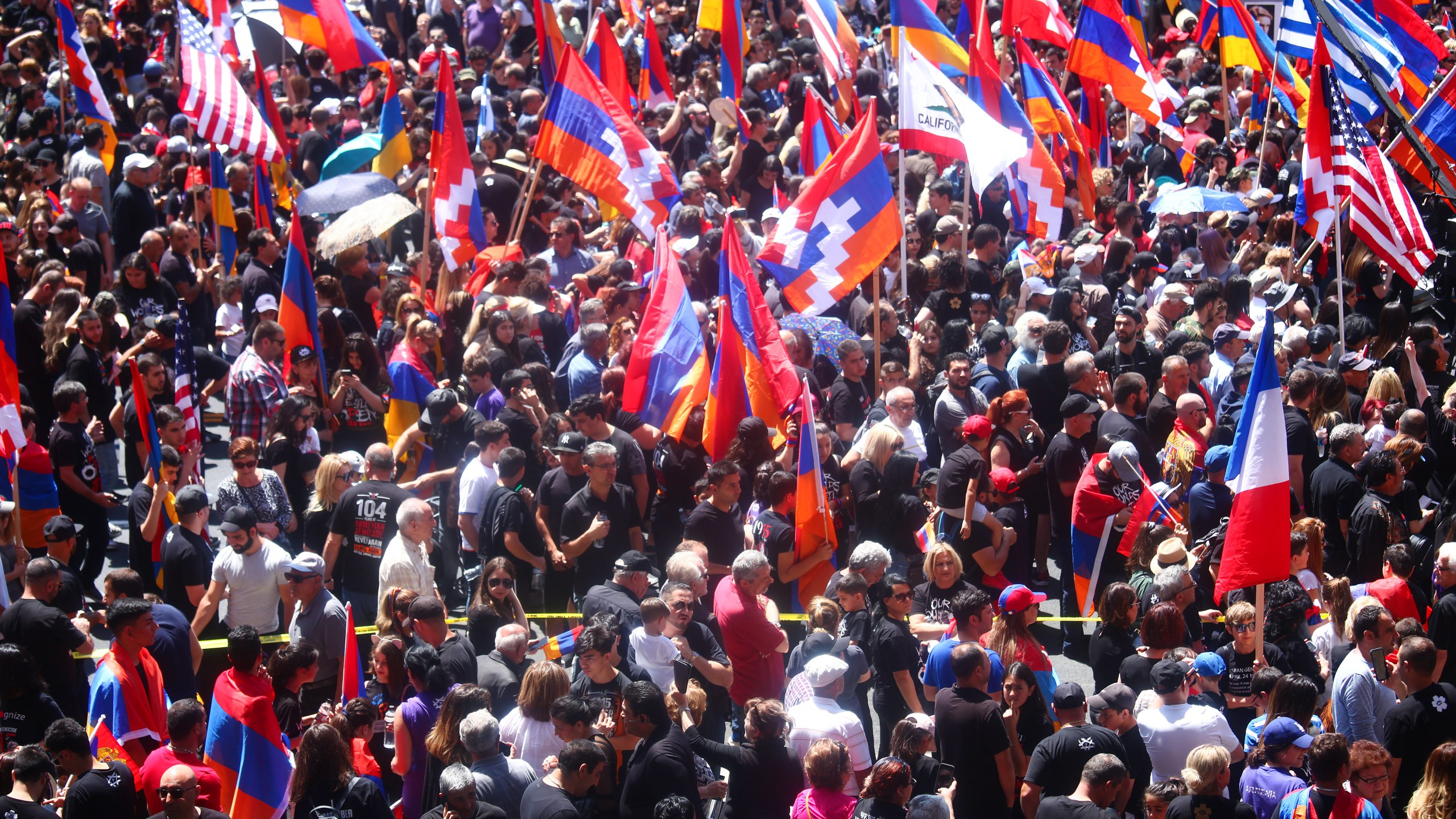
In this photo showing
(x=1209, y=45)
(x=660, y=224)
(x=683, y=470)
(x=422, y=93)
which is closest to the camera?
(x=683, y=470)

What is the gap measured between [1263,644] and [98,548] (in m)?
8.05

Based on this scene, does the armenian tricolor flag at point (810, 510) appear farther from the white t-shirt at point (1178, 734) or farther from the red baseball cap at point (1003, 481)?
the white t-shirt at point (1178, 734)

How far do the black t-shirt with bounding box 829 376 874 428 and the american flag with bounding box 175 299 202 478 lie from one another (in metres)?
4.53

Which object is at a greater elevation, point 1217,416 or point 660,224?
point 660,224

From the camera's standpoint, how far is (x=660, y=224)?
37.7 ft

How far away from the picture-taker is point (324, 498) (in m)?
9.10

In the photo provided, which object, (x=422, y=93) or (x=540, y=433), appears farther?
(x=422, y=93)

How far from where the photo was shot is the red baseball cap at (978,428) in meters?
9.18

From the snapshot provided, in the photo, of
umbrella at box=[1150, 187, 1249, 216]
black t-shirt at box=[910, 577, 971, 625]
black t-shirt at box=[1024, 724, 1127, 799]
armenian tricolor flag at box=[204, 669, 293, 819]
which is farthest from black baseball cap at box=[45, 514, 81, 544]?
umbrella at box=[1150, 187, 1249, 216]

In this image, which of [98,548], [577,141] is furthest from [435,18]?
[98,548]

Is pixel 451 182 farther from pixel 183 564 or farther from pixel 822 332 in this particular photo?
pixel 183 564

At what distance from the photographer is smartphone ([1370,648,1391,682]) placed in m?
7.18

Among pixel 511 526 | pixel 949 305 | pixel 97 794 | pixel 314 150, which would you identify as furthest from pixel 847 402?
pixel 314 150

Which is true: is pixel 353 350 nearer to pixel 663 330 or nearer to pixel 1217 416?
pixel 663 330
